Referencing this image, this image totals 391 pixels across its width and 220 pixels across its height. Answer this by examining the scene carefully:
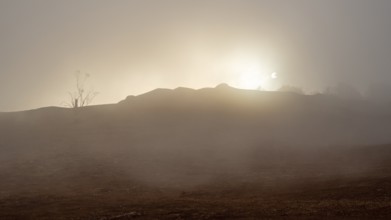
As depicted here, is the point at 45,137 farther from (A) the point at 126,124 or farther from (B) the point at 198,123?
(B) the point at 198,123

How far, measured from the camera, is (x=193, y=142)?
65.3 m

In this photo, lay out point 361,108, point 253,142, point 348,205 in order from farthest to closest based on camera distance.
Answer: point 361,108 → point 253,142 → point 348,205

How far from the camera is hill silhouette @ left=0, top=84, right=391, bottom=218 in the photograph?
147 ft

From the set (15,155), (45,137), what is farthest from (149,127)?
(15,155)

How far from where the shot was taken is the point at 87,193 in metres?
38.3

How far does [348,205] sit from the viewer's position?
24.8 metres

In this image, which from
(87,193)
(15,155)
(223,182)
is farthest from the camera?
(15,155)

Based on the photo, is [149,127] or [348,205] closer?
[348,205]

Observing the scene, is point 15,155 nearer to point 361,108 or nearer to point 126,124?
point 126,124

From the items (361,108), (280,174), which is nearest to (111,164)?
(280,174)

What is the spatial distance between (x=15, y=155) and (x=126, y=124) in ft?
67.3

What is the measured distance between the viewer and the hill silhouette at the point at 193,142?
44.8 meters

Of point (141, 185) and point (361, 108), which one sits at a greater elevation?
point (361, 108)

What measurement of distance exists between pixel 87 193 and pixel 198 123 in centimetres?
3758
